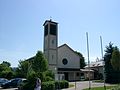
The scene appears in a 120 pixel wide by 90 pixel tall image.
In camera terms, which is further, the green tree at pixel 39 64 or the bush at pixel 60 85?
the green tree at pixel 39 64

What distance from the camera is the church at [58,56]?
5606 cm

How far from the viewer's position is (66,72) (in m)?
61.8

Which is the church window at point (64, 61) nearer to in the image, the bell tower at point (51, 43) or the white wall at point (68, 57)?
the white wall at point (68, 57)

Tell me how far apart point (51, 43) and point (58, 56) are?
20.0ft

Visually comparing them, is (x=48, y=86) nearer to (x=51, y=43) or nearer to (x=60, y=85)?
(x=60, y=85)

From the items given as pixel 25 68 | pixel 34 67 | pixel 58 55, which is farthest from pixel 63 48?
pixel 34 67

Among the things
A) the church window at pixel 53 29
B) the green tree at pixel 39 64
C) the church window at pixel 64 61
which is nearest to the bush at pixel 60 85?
the green tree at pixel 39 64

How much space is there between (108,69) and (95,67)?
78.8 feet

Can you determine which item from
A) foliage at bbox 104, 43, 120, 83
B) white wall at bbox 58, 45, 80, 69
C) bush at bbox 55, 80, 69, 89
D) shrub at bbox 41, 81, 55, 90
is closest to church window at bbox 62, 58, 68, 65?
white wall at bbox 58, 45, 80, 69

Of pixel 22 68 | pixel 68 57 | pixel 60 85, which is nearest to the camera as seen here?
pixel 60 85

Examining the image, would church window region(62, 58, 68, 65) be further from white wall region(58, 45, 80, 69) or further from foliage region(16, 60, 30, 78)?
foliage region(16, 60, 30, 78)

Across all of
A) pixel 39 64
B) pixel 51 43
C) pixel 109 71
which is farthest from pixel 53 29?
pixel 39 64

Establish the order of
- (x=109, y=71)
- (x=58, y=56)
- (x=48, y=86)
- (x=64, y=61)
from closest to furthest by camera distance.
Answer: (x=48, y=86), (x=109, y=71), (x=58, y=56), (x=64, y=61)

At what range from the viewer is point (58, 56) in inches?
2421
